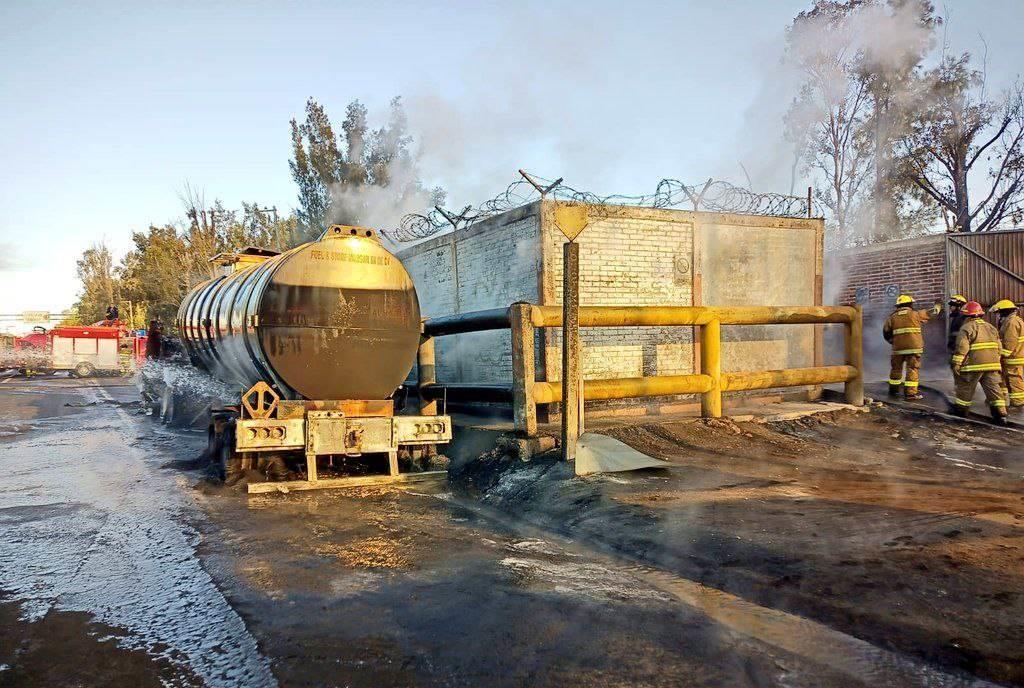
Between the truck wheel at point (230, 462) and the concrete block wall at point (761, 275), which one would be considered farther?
the concrete block wall at point (761, 275)

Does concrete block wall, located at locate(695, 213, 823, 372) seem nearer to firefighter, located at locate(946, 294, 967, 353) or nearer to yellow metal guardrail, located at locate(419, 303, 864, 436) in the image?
yellow metal guardrail, located at locate(419, 303, 864, 436)

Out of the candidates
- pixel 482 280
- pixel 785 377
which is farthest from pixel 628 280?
pixel 785 377

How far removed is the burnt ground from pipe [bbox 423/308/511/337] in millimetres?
1441

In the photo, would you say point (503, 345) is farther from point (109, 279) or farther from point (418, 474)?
point (109, 279)

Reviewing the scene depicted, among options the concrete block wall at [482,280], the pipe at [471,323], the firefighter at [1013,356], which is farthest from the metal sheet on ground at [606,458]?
the firefighter at [1013,356]

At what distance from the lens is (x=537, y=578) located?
415 cm

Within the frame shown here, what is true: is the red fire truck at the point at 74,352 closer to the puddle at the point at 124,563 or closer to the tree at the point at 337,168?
the tree at the point at 337,168

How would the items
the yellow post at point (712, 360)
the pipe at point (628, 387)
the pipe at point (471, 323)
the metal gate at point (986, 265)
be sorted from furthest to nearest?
the metal gate at point (986, 265), the yellow post at point (712, 360), the pipe at point (471, 323), the pipe at point (628, 387)

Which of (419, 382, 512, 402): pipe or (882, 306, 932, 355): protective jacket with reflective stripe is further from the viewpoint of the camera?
(882, 306, 932, 355): protective jacket with reflective stripe

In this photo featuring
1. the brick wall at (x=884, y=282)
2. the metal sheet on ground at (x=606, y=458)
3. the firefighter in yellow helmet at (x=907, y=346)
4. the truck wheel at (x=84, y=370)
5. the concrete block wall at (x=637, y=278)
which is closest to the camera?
the metal sheet on ground at (x=606, y=458)

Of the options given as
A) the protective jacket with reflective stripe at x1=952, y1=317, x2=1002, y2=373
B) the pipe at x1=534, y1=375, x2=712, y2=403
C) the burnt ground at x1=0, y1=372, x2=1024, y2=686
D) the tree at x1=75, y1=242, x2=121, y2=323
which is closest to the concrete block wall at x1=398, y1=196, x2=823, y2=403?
the pipe at x1=534, y1=375, x2=712, y2=403

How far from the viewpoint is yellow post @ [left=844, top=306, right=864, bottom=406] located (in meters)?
9.93

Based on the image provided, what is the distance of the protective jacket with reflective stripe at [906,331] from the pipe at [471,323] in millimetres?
7276

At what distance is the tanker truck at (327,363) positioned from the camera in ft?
23.0
